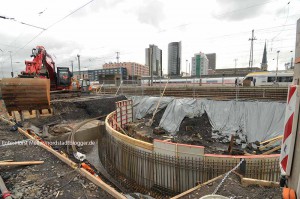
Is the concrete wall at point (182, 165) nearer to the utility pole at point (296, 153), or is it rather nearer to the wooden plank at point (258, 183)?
the wooden plank at point (258, 183)

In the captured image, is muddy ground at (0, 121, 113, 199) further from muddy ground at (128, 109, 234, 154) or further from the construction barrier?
muddy ground at (128, 109, 234, 154)

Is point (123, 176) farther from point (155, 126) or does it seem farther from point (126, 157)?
point (155, 126)

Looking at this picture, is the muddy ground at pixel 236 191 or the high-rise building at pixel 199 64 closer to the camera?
the muddy ground at pixel 236 191

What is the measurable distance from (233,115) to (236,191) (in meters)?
8.55

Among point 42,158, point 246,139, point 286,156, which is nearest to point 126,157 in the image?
point 42,158

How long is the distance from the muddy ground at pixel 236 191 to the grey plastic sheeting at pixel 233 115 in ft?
→ 24.8

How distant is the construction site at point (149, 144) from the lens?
328 cm

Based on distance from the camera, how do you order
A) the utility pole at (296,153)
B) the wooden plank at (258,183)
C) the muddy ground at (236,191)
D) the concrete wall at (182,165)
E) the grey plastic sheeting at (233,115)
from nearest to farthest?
the utility pole at (296,153) → the muddy ground at (236,191) → the wooden plank at (258,183) → the concrete wall at (182,165) → the grey plastic sheeting at (233,115)

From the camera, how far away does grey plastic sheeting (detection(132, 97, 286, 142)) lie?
9711 mm

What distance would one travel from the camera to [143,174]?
6.81 metres

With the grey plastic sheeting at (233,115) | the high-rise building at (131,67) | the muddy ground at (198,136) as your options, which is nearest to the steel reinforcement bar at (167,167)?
the muddy ground at (198,136)

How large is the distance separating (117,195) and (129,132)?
8.21m

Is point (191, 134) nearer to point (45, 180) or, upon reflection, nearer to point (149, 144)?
point (149, 144)

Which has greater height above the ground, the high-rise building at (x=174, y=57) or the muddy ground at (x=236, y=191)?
the high-rise building at (x=174, y=57)
